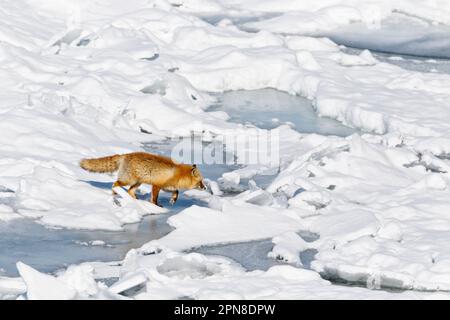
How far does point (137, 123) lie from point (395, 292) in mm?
7704

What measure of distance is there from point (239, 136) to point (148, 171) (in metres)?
3.97

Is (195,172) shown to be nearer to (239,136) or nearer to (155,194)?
(155,194)

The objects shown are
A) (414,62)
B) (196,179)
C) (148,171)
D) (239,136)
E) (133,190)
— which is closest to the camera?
(148,171)

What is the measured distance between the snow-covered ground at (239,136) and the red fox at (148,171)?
1.02 feet

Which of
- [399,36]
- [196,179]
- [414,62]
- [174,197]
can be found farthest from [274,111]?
[399,36]

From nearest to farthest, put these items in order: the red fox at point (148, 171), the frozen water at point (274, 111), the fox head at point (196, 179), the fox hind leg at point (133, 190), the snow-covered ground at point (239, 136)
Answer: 1. the snow-covered ground at point (239, 136)
2. the red fox at point (148, 171)
3. the fox hind leg at point (133, 190)
4. the fox head at point (196, 179)
5. the frozen water at point (274, 111)

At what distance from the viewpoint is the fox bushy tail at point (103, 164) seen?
39.8 ft

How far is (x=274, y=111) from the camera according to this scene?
1778cm

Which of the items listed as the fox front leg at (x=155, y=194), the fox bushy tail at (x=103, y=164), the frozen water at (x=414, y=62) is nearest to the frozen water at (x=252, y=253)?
the fox front leg at (x=155, y=194)

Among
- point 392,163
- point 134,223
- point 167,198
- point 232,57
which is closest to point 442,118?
point 392,163

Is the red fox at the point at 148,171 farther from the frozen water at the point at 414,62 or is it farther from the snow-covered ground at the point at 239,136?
the frozen water at the point at 414,62

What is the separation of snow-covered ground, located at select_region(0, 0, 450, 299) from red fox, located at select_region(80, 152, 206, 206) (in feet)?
1.02

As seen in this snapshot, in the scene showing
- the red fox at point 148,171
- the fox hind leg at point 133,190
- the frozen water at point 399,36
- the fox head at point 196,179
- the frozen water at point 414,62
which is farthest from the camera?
the frozen water at point 399,36

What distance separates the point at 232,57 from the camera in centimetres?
1978
